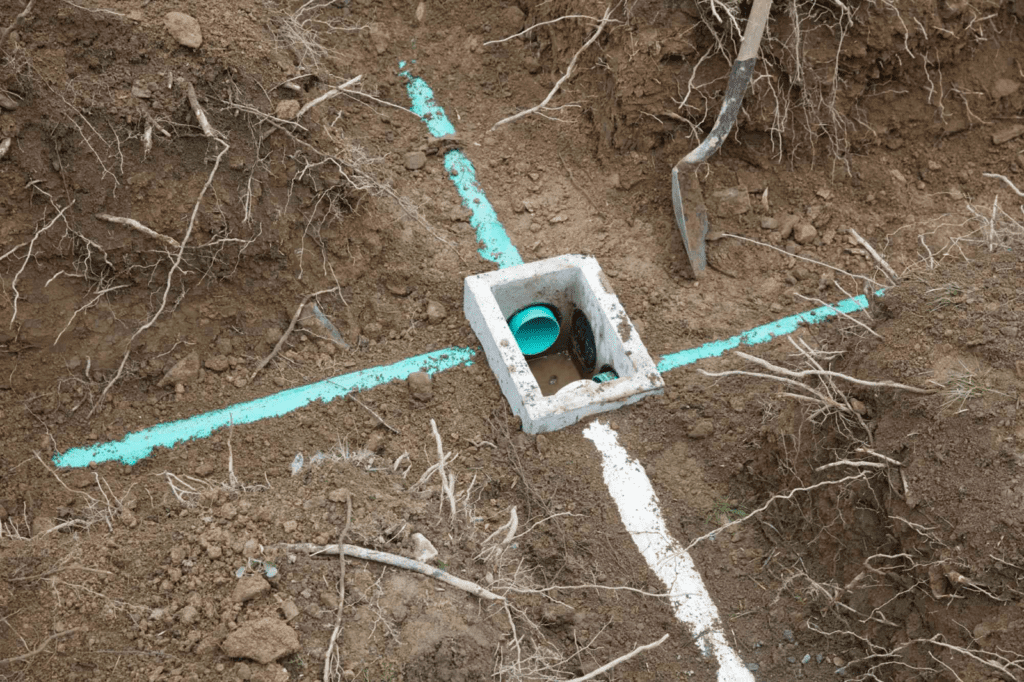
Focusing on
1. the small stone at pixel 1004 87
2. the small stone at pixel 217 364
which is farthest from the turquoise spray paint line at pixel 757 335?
the small stone at pixel 217 364

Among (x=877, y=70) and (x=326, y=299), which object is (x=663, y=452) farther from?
(x=877, y=70)

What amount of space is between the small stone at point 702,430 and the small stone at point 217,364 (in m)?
1.55

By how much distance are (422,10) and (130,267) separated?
1.76 m

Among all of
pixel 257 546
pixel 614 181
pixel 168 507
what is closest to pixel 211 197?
pixel 168 507

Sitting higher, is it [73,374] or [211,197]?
[211,197]

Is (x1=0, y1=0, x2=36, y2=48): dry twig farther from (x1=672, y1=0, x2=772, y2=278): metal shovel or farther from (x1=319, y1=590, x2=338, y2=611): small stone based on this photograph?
(x1=672, y1=0, x2=772, y2=278): metal shovel

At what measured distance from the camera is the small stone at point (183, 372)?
9.74ft

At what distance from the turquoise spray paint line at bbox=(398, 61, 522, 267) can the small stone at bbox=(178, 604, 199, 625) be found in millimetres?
1674

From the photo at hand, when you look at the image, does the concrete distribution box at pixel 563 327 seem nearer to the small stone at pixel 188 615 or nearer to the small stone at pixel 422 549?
the small stone at pixel 422 549

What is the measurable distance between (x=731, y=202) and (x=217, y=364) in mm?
1971

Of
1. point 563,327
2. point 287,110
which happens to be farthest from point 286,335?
point 563,327

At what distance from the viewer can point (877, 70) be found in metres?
3.47

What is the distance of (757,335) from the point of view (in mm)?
3246

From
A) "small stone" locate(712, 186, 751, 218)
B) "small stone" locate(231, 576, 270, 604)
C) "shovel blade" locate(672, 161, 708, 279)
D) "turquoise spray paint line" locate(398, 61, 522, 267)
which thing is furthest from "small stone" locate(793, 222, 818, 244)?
"small stone" locate(231, 576, 270, 604)
